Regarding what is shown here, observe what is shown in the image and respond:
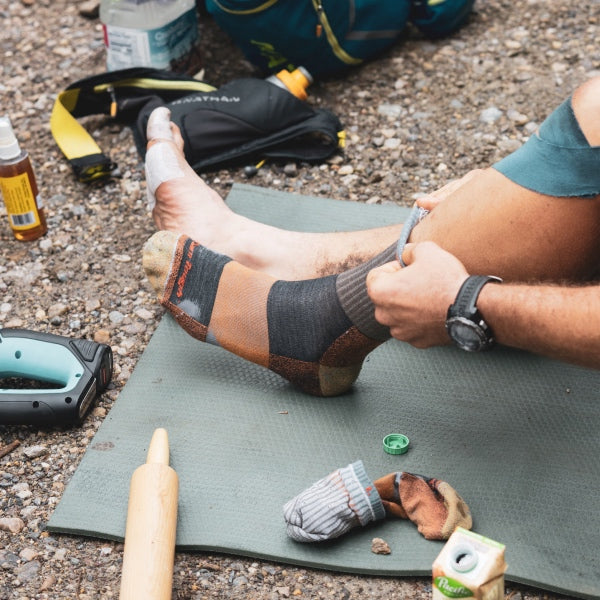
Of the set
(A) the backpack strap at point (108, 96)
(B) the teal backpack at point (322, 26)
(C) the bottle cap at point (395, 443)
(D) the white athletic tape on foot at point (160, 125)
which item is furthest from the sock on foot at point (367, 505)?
(B) the teal backpack at point (322, 26)

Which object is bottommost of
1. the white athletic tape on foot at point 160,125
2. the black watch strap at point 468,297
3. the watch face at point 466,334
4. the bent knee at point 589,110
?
the white athletic tape on foot at point 160,125

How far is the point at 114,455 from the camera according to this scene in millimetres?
1839

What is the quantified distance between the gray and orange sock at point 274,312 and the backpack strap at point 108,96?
2.84ft

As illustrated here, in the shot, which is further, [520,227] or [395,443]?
[395,443]

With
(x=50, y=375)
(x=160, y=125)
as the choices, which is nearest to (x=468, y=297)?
(x=50, y=375)

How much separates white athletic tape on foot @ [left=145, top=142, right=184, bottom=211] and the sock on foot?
0.94 metres

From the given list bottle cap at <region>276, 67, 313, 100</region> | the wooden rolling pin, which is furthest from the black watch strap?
bottle cap at <region>276, 67, 313, 100</region>

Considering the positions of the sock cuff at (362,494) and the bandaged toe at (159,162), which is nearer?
the sock cuff at (362,494)

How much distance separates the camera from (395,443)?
1812 millimetres

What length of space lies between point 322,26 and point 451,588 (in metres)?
2.07

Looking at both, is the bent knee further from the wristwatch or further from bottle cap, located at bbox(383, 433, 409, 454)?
bottle cap, located at bbox(383, 433, 409, 454)

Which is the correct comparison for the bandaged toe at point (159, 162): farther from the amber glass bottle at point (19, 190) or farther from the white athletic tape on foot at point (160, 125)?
the amber glass bottle at point (19, 190)

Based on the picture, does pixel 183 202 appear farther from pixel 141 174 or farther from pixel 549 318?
→ pixel 549 318

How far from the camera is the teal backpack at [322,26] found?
2787 mm
